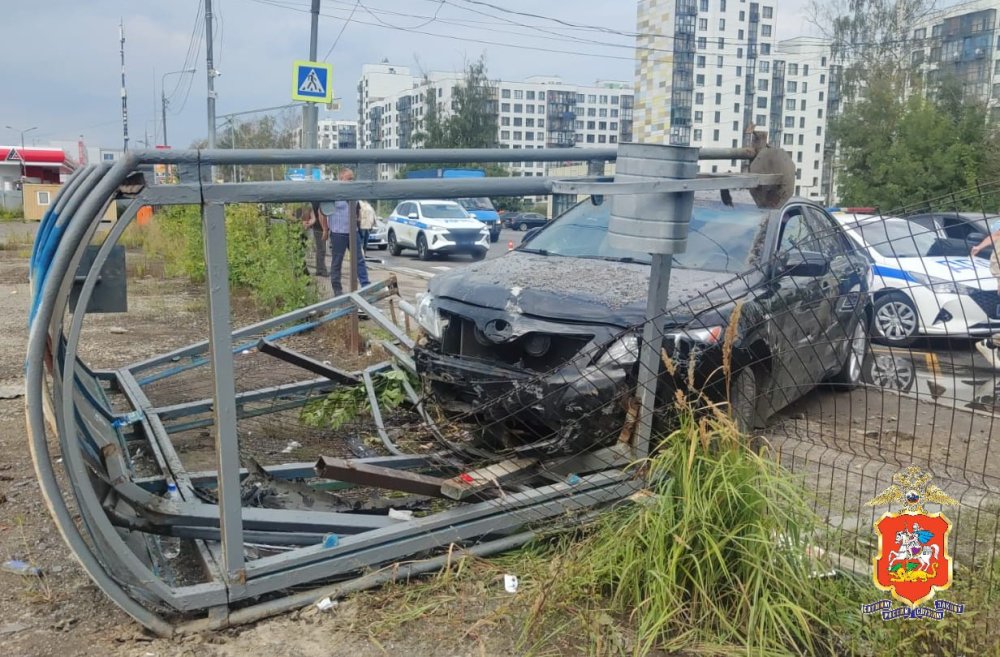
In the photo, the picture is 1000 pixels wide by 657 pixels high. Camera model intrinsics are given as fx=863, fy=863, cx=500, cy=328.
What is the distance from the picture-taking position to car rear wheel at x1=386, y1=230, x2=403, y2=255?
24.6m

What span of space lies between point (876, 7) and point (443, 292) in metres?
52.1

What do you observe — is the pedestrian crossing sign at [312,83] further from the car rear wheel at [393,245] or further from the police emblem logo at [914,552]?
the car rear wheel at [393,245]

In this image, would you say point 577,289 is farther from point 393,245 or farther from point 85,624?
point 393,245

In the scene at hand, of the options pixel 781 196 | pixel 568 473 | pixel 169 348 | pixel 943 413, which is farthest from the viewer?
pixel 169 348

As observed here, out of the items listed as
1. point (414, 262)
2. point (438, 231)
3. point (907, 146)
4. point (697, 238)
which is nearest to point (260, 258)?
point (697, 238)

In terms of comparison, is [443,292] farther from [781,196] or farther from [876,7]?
[876,7]

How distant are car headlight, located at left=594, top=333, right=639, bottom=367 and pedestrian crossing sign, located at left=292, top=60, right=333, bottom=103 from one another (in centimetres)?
752

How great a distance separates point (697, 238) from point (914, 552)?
10.4 feet

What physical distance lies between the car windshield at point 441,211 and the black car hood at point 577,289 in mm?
18523

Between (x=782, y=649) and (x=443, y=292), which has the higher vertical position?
(x=443, y=292)

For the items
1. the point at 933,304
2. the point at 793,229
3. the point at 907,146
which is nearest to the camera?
the point at 933,304

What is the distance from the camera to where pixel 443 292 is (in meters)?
4.80

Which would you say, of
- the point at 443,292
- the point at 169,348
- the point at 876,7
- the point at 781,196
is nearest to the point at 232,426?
the point at 443,292

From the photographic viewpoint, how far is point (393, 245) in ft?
81.1
